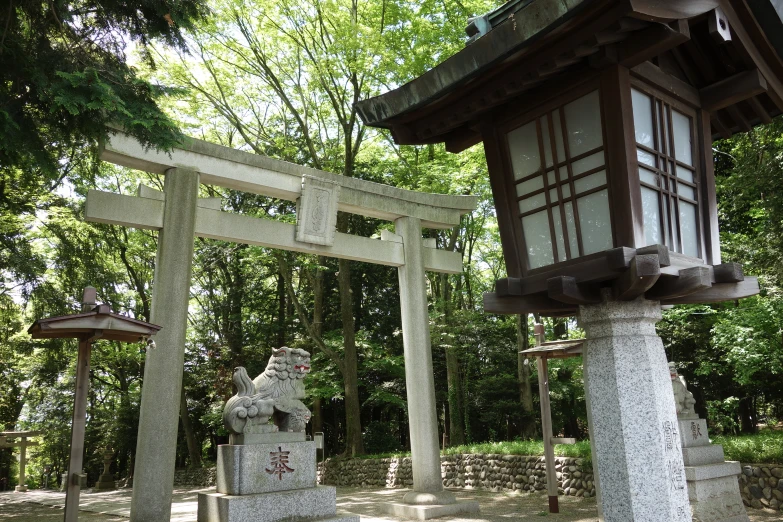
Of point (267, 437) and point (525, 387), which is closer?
point (267, 437)

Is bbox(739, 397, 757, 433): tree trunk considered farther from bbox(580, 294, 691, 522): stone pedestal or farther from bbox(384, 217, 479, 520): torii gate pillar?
bbox(580, 294, 691, 522): stone pedestal

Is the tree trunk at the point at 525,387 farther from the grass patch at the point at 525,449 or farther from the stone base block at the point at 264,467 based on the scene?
the stone base block at the point at 264,467

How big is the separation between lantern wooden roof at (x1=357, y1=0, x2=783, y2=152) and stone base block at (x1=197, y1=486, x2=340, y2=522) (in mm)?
4393

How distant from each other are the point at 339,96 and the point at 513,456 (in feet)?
32.7

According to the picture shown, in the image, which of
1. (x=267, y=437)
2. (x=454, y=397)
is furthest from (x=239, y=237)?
(x=454, y=397)

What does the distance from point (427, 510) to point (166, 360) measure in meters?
4.82

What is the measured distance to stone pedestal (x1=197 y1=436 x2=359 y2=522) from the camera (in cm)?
626

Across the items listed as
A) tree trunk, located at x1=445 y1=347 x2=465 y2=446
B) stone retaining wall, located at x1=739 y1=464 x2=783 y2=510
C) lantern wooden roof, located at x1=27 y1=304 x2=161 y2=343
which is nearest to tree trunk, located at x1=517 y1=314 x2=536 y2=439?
tree trunk, located at x1=445 y1=347 x2=465 y2=446

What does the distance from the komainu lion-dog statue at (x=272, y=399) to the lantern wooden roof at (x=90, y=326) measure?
1.39m

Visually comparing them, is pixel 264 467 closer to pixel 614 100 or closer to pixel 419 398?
pixel 419 398

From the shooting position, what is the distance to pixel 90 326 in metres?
5.82

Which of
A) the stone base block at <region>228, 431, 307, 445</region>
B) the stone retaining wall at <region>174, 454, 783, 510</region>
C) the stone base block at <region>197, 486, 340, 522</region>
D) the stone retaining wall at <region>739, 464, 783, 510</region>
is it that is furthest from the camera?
the stone retaining wall at <region>174, 454, 783, 510</region>

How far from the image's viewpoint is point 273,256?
16.4 m

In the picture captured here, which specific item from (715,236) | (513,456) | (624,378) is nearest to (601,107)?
(715,236)
